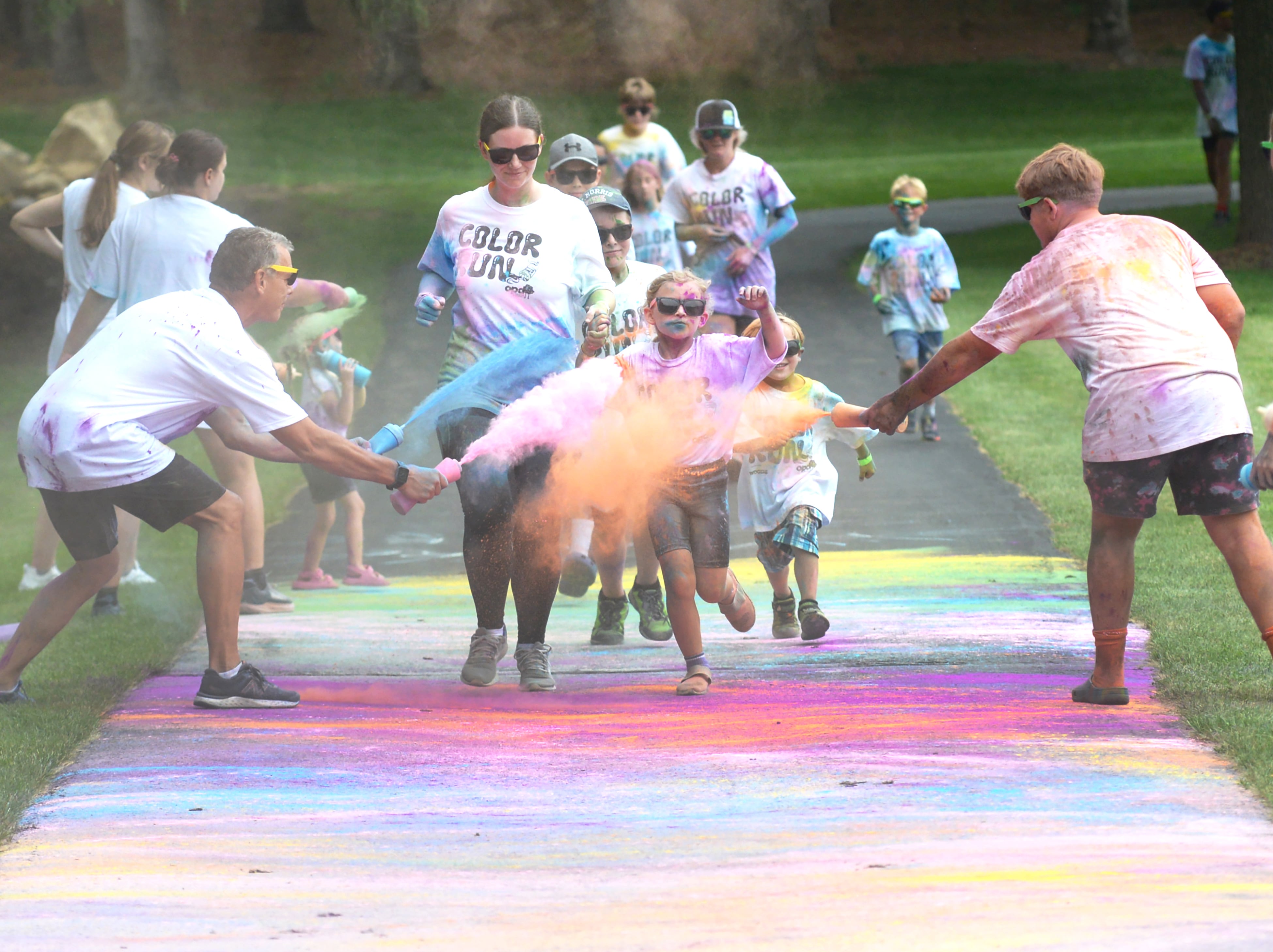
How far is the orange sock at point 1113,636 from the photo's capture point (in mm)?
5641

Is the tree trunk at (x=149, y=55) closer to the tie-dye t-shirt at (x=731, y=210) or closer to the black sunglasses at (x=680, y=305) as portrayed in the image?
the tie-dye t-shirt at (x=731, y=210)

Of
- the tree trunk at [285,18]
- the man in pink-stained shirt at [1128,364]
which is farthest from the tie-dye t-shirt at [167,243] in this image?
the tree trunk at [285,18]

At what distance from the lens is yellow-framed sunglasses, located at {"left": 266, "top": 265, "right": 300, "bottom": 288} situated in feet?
19.2

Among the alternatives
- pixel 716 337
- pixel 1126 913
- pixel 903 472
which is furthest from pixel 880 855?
pixel 903 472

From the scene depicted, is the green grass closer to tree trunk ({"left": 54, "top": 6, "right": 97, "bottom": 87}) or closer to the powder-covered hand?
the powder-covered hand

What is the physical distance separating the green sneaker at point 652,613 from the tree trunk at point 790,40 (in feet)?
35.8

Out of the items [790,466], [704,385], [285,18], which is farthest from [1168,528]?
[285,18]

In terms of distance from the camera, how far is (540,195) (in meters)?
6.30

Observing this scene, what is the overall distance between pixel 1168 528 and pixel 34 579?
5.82 metres

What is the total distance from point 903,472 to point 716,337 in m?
4.71

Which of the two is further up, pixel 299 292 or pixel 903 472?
pixel 299 292

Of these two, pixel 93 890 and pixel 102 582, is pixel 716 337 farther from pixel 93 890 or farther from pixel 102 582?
pixel 93 890

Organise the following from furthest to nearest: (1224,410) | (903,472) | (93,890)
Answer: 1. (903,472)
2. (1224,410)
3. (93,890)

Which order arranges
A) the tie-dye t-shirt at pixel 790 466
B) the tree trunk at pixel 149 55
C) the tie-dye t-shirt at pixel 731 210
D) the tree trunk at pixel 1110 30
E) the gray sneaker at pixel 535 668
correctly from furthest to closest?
the tree trunk at pixel 1110 30 < the tree trunk at pixel 149 55 < the tie-dye t-shirt at pixel 731 210 < the tie-dye t-shirt at pixel 790 466 < the gray sneaker at pixel 535 668
